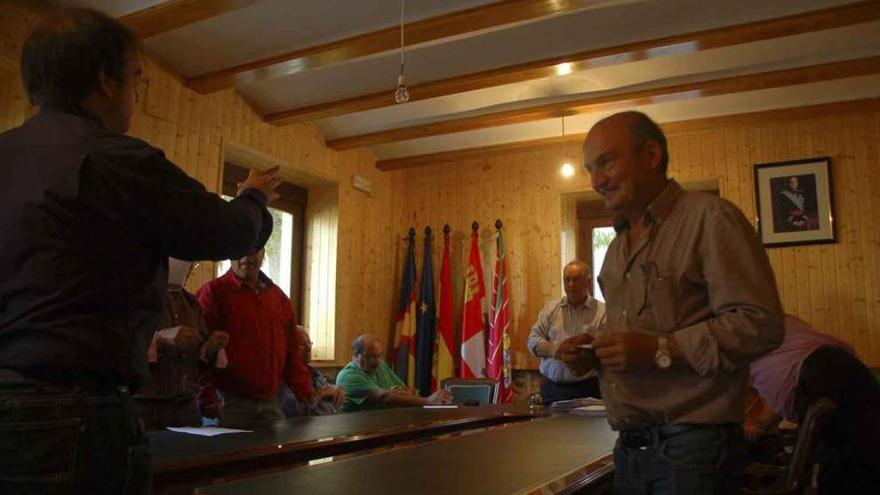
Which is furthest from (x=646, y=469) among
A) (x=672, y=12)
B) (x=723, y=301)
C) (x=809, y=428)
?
(x=672, y=12)

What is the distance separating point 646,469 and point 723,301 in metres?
0.31

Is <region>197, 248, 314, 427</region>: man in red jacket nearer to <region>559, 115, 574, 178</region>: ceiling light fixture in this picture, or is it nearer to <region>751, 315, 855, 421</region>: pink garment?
<region>751, 315, 855, 421</region>: pink garment

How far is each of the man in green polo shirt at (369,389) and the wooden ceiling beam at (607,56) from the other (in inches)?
69.3

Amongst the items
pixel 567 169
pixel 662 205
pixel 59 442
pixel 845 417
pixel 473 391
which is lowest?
pixel 473 391

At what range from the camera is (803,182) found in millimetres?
5645

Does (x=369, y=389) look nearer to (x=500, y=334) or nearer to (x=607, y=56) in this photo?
(x=500, y=334)

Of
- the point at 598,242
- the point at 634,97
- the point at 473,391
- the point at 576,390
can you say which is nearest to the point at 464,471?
the point at 576,390

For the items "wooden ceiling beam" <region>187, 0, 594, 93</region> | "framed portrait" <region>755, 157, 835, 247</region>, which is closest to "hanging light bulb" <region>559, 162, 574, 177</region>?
"framed portrait" <region>755, 157, 835, 247</region>

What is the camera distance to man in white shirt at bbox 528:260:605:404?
4.57m

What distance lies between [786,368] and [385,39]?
2.80m

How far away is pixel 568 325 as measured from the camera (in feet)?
16.0

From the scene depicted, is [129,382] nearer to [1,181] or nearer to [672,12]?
[1,181]

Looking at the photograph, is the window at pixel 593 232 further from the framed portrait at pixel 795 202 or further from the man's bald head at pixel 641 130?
the man's bald head at pixel 641 130

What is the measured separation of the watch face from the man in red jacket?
2.25m
